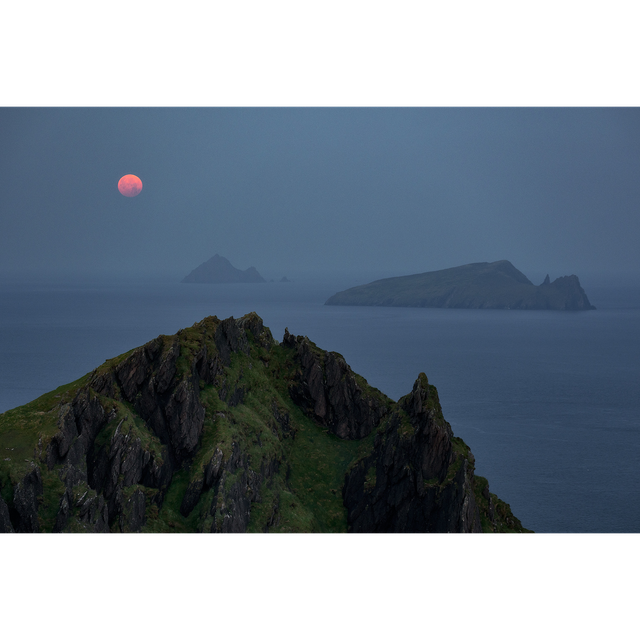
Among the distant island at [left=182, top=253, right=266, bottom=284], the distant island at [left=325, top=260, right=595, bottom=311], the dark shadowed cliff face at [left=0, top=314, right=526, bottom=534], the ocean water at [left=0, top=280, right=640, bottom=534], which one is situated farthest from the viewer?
the distant island at [left=325, top=260, right=595, bottom=311]

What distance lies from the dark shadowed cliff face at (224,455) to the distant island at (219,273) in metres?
32.2

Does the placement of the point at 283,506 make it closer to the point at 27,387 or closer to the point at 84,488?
the point at 84,488

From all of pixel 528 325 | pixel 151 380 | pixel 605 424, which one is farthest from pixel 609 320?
pixel 151 380

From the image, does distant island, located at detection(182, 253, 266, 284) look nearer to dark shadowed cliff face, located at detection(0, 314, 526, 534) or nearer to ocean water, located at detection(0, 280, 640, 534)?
ocean water, located at detection(0, 280, 640, 534)

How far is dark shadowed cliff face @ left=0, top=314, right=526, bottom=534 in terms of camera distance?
25250mm

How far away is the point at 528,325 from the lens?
13238 cm

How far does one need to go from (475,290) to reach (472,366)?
77.0 metres

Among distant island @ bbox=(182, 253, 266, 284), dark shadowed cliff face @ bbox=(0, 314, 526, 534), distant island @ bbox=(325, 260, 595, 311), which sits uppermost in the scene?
distant island @ bbox=(325, 260, 595, 311)

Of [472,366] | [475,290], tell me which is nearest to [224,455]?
[472,366]

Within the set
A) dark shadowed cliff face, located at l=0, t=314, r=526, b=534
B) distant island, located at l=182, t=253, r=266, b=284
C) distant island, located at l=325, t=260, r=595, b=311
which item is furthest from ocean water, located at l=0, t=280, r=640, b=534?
distant island, located at l=325, t=260, r=595, b=311

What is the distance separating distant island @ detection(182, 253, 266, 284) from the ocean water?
91.2 inches

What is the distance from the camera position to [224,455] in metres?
31.7

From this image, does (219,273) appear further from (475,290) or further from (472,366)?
(475,290)

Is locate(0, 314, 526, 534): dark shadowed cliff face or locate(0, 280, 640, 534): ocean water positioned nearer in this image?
locate(0, 314, 526, 534): dark shadowed cliff face
